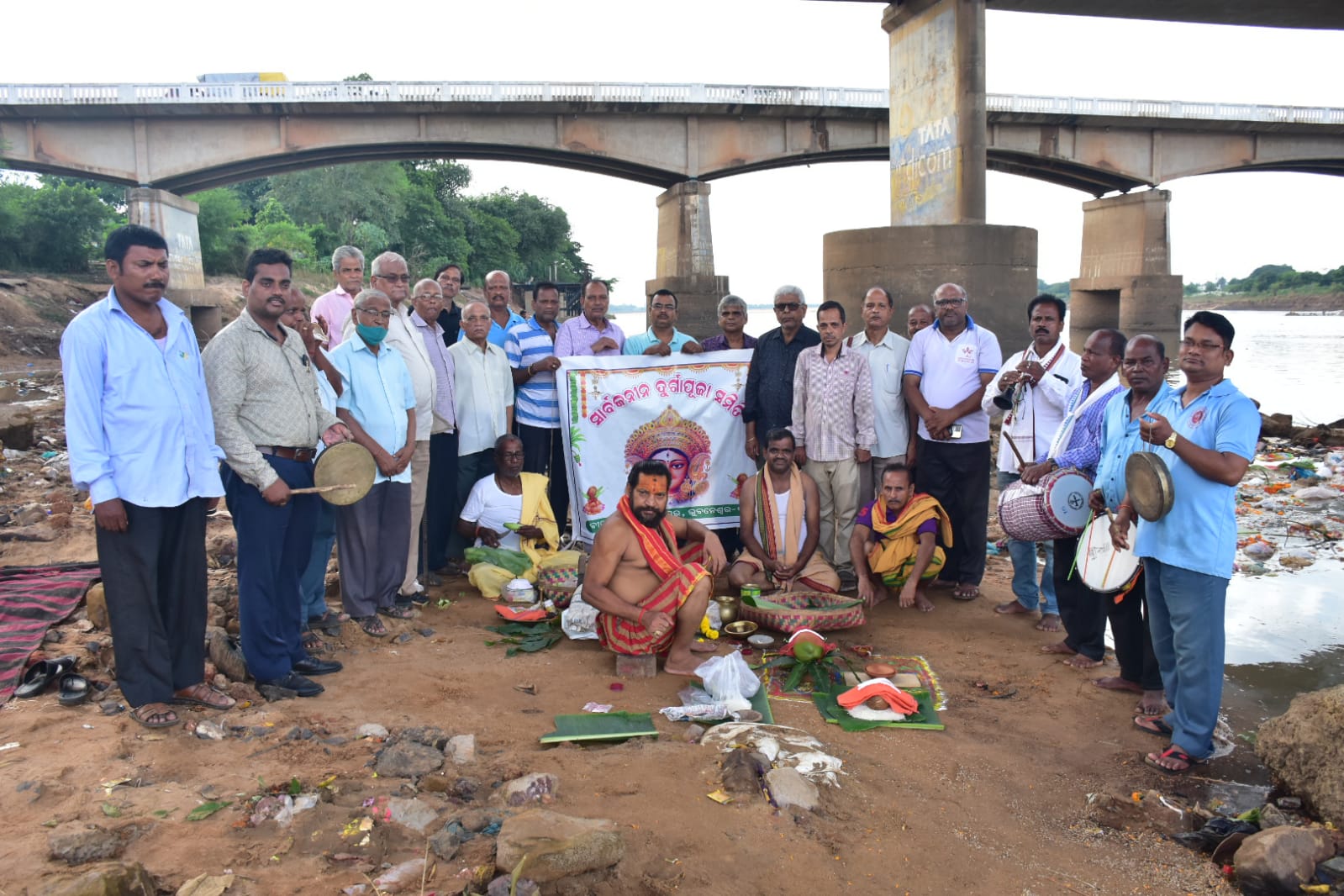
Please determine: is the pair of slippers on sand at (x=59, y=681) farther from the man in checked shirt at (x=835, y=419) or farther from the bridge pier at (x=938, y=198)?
the bridge pier at (x=938, y=198)

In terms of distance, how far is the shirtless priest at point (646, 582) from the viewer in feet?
15.1

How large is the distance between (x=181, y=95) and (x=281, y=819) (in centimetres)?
2573

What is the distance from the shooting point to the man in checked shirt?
598 centimetres

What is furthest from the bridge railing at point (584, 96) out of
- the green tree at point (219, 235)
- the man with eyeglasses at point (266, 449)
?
the man with eyeglasses at point (266, 449)

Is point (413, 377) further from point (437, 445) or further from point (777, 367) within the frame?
point (777, 367)

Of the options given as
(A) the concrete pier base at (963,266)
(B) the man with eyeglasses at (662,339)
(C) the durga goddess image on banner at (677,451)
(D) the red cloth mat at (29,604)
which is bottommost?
(D) the red cloth mat at (29,604)

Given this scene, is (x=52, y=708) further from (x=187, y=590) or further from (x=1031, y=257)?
(x=1031, y=257)

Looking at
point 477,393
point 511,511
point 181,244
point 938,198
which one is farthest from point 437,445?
point 181,244

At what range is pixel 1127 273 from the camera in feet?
102

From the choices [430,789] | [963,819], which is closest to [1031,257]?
[963,819]

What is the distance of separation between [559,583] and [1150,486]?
3.35 metres

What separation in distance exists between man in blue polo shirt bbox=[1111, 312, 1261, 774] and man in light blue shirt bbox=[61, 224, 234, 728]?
396cm

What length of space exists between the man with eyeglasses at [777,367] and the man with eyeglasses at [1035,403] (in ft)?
4.27

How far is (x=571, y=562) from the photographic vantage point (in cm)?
593
